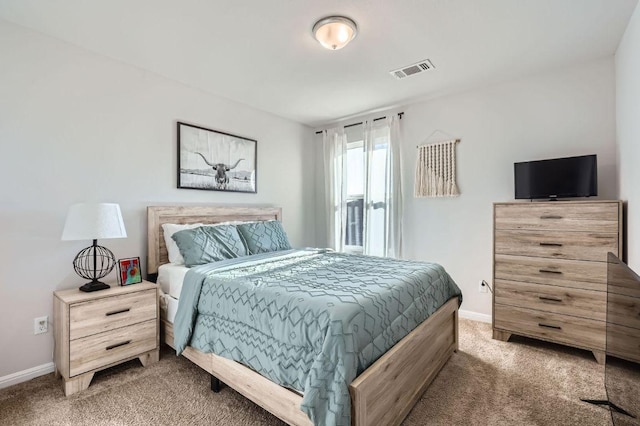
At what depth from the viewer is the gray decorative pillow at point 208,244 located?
2.49 metres

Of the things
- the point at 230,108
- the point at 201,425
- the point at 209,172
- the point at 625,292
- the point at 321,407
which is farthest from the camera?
the point at 230,108

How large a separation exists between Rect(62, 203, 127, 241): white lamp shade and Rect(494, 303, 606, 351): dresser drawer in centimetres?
325

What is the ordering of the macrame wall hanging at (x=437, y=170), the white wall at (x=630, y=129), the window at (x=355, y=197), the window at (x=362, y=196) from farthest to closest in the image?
the window at (x=355, y=197) → the window at (x=362, y=196) → the macrame wall hanging at (x=437, y=170) → the white wall at (x=630, y=129)

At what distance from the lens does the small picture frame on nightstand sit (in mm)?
2354

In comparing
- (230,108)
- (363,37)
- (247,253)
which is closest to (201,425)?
(247,253)

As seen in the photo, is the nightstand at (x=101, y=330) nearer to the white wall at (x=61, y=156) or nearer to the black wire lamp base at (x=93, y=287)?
the black wire lamp base at (x=93, y=287)

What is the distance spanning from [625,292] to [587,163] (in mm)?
1938

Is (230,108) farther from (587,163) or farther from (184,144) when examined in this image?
(587,163)

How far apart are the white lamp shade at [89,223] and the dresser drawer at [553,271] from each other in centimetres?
318

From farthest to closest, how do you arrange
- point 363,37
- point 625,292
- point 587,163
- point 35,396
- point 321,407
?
1. point 587,163
2. point 363,37
3. point 35,396
4. point 321,407
5. point 625,292

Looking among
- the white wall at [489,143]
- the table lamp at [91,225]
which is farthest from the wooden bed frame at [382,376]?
the white wall at [489,143]

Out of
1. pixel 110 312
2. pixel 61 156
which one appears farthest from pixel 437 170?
pixel 61 156

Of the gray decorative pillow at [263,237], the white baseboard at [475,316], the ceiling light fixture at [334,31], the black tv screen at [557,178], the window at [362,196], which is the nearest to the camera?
the ceiling light fixture at [334,31]

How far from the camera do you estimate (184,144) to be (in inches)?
120
